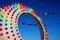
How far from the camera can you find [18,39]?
6031 mm

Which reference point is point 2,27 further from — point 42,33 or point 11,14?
point 42,33

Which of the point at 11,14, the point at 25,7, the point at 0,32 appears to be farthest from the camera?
the point at 25,7

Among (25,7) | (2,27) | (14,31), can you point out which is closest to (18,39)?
(14,31)

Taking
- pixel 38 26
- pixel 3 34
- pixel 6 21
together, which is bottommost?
pixel 3 34

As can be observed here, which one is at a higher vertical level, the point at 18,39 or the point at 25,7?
the point at 25,7

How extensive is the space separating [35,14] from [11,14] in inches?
43.5

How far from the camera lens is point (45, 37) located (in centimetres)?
697

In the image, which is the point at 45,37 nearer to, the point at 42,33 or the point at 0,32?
the point at 42,33

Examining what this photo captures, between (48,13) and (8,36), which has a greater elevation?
(48,13)

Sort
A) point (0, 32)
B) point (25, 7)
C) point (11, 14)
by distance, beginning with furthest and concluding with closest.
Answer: point (25, 7)
point (11, 14)
point (0, 32)

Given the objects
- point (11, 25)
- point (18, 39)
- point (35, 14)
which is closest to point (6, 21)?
point (11, 25)

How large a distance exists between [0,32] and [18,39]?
25.9 inches

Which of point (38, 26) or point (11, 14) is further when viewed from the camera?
point (38, 26)

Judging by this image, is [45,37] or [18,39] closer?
[18,39]
